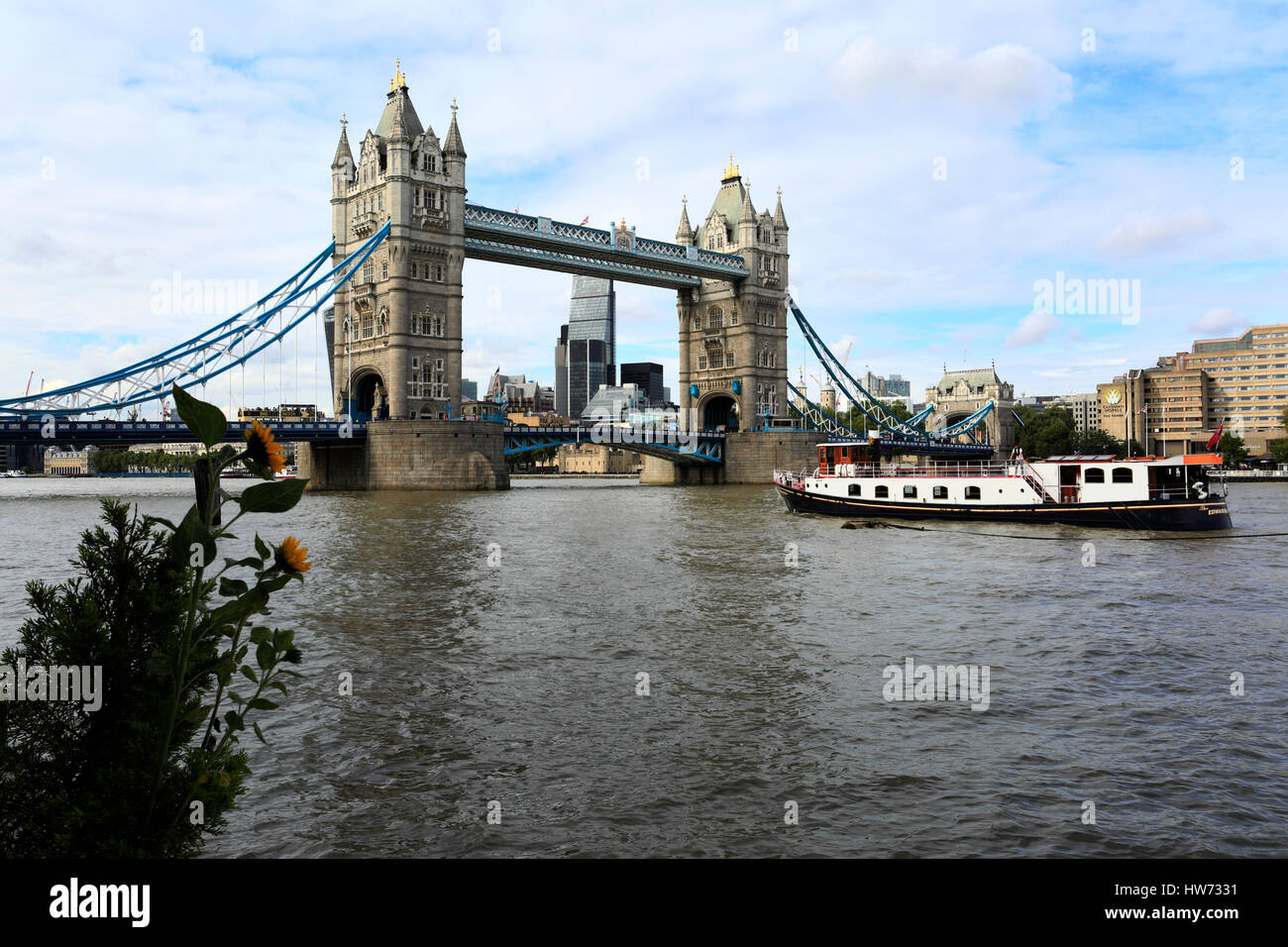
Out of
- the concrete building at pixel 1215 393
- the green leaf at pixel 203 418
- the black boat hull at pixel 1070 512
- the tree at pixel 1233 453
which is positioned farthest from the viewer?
the concrete building at pixel 1215 393

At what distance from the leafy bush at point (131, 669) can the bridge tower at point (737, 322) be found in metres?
86.7

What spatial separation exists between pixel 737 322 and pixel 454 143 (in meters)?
35.6

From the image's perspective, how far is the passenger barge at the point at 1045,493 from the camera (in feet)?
110

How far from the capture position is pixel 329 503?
171 ft

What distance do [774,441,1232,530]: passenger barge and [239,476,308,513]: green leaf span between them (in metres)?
35.8

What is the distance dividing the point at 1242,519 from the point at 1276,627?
105ft

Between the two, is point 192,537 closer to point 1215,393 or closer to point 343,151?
point 343,151

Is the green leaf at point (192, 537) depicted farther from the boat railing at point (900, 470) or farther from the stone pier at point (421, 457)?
the stone pier at point (421, 457)

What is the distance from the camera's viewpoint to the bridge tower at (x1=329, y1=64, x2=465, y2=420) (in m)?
67.2

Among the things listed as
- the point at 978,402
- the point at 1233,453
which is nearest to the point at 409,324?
the point at 1233,453

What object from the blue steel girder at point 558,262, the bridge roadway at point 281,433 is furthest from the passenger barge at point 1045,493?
the blue steel girder at point 558,262

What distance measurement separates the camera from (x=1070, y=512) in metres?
35.3
